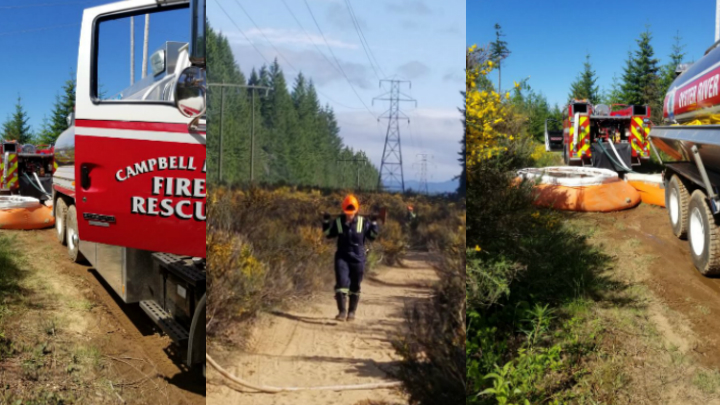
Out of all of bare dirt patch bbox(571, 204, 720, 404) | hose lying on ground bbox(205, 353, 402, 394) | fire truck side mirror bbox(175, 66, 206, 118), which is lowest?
bare dirt patch bbox(571, 204, 720, 404)

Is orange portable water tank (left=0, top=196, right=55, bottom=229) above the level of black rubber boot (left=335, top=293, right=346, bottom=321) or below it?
below

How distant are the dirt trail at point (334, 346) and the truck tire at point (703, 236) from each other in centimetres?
401

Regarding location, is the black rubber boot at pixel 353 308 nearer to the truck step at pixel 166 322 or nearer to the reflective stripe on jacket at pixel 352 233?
the reflective stripe on jacket at pixel 352 233

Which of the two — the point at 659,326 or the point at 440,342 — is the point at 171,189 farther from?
the point at 659,326

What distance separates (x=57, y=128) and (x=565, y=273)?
13700 millimetres

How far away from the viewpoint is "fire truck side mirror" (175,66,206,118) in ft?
9.68

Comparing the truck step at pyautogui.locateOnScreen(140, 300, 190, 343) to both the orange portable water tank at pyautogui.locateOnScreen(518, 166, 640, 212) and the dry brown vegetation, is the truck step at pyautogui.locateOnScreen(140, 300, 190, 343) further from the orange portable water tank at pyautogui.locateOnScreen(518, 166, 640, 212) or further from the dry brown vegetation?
the orange portable water tank at pyautogui.locateOnScreen(518, 166, 640, 212)

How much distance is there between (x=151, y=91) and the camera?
325 centimetres

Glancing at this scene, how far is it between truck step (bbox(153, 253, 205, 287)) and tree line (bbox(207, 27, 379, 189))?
161 cm

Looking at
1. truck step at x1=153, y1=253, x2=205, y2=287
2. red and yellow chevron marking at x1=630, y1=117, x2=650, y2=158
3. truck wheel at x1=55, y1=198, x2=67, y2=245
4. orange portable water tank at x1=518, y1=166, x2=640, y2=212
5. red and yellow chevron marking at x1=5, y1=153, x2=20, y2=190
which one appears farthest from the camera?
red and yellow chevron marking at x1=5, y1=153, x2=20, y2=190

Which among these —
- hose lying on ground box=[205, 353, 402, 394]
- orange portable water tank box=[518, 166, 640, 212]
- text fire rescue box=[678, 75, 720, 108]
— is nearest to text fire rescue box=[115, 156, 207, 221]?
hose lying on ground box=[205, 353, 402, 394]

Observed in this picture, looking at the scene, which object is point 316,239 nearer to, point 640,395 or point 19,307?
point 640,395

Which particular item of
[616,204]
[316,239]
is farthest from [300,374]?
[616,204]

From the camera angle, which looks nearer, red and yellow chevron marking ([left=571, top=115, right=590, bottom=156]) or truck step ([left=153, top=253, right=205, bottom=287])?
truck step ([left=153, top=253, right=205, bottom=287])
